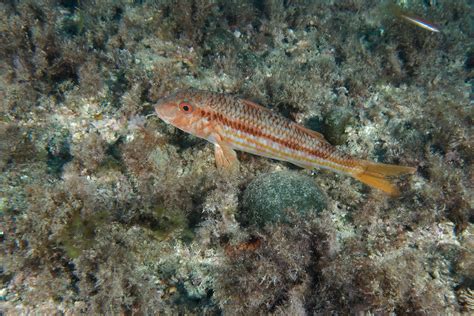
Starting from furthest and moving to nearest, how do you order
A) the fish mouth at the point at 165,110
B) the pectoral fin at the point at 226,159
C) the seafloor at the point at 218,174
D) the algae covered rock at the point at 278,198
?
1. the pectoral fin at the point at 226,159
2. the fish mouth at the point at 165,110
3. the algae covered rock at the point at 278,198
4. the seafloor at the point at 218,174

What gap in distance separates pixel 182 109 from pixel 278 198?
68.1 inches

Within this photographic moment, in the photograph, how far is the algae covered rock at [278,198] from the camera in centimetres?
Answer: 330

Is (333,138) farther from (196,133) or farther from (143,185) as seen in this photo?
(143,185)

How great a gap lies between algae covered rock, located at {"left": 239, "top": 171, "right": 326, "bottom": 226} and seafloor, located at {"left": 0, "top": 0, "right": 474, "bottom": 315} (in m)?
0.02

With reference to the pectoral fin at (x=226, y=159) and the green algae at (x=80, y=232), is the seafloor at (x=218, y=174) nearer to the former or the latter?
the green algae at (x=80, y=232)

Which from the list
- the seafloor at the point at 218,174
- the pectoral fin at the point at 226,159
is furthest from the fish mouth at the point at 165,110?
the pectoral fin at the point at 226,159

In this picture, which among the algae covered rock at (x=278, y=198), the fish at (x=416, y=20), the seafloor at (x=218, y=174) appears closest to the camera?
the seafloor at (x=218, y=174)

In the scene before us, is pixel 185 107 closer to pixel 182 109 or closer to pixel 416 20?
pixel 182 109

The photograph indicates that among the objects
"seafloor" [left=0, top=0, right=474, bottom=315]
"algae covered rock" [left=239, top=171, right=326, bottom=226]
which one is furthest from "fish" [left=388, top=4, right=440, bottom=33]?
"algae covered rock" [left=239, top=171, right=326, bottom=226]

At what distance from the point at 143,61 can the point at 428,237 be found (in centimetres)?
557

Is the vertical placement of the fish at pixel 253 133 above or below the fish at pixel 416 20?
below

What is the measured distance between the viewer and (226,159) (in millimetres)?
3752

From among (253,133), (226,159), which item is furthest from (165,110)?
(253,133)

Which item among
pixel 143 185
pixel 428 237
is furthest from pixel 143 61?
pixel 428 237
